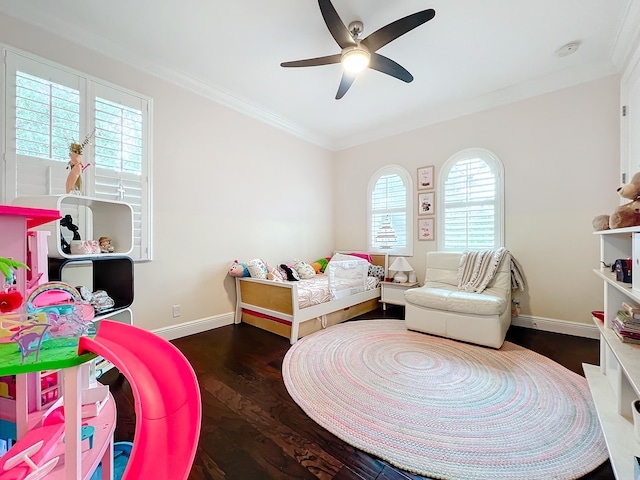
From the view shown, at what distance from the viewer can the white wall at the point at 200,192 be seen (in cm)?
262

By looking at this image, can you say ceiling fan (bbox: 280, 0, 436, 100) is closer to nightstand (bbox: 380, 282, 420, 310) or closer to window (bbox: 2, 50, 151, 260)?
window (bbox: 2, 50, 151, 260)

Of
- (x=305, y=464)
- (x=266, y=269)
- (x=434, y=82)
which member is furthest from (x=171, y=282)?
(x=434, y=82)

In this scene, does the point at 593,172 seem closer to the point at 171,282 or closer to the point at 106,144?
the point at 171,282

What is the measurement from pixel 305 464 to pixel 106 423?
0.97 metres

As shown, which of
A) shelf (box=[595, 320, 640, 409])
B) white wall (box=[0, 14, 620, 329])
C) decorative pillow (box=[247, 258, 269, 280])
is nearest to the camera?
shelf (box=[595, 320, 640, 409])

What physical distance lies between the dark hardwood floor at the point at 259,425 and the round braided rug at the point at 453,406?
88 mm

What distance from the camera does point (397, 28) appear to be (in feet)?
6.32

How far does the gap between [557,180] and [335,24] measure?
2.91 m

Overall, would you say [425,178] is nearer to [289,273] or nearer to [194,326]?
[289,273]

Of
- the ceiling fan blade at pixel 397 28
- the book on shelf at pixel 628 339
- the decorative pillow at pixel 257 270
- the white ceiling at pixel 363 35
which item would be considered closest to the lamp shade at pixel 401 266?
the decorative pillow at pixel 257 270

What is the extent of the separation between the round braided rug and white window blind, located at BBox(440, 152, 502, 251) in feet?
4.47

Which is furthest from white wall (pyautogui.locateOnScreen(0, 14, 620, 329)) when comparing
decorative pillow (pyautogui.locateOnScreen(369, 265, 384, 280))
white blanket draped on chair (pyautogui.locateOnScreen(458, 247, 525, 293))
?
decorative pillow (pyautogui.locateOnScreen(369, 265, 384, 280))

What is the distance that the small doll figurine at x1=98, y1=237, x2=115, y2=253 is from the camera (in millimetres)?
1936

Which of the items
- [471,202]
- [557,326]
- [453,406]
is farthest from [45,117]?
[557,326]
